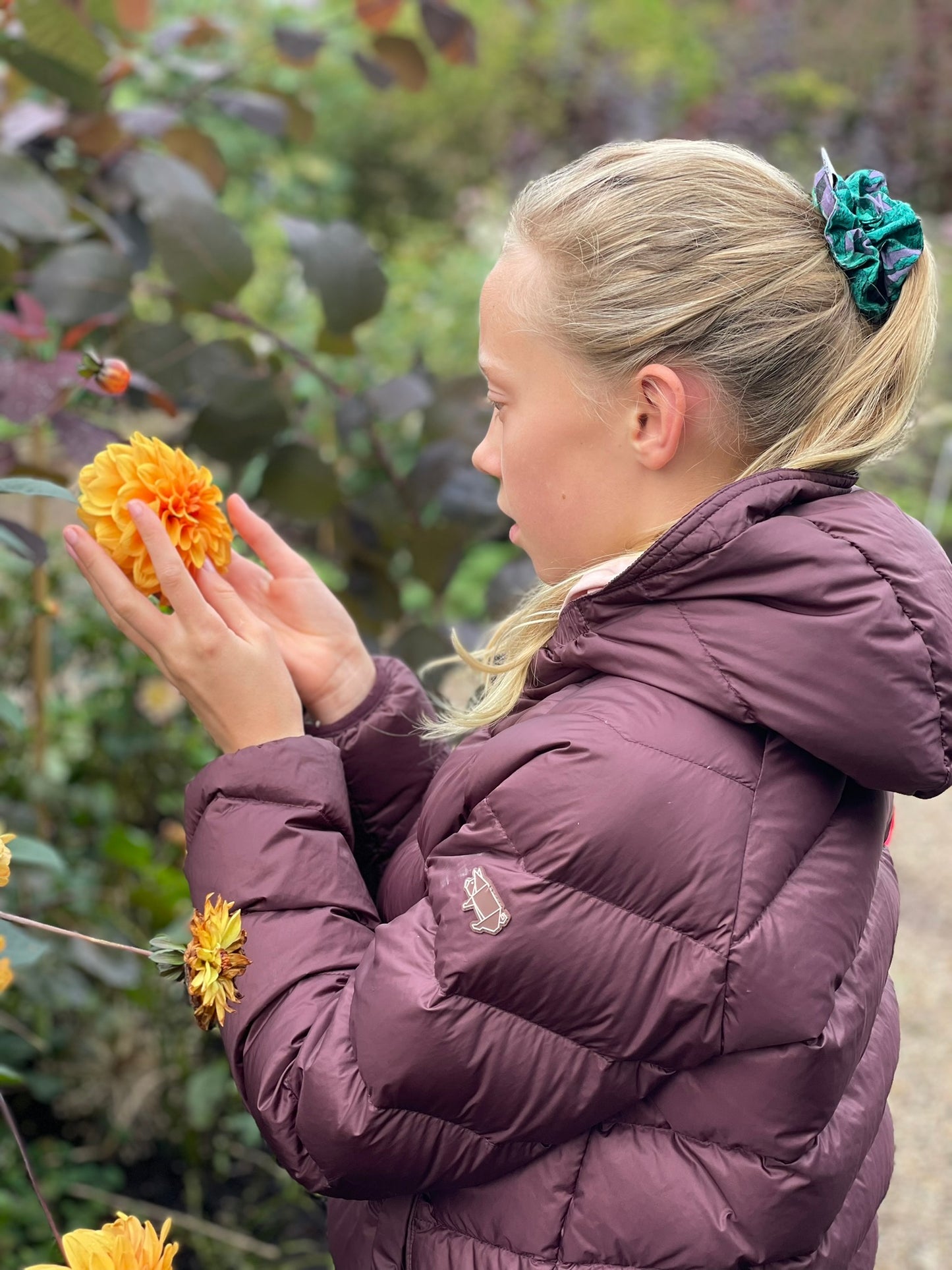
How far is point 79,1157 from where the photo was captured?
1.98m

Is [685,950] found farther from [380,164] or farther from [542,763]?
[380,164]

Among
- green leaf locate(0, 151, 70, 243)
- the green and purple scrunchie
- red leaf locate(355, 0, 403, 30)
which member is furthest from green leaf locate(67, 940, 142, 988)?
red leaf locate(355, 0, 403, 30)

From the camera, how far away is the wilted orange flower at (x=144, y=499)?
3.46ft

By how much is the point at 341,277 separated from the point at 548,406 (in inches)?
28.3

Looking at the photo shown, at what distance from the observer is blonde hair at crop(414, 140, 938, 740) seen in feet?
3.22

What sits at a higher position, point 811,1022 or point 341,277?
point 341,277

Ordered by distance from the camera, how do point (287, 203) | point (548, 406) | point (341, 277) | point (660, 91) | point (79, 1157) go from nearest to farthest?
point (548, 406) < point (341, 277) < point (79, 1157) < point (287, 203) < point (660, 91)

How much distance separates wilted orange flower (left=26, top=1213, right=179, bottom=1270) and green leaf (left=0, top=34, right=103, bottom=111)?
4.48ft

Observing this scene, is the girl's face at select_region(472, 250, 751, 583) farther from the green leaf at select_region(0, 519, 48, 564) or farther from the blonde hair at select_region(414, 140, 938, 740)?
the green leaf at select_region(0, 519, 48, 564)

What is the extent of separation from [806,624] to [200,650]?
0.51 meters

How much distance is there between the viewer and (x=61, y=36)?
1.56 metres

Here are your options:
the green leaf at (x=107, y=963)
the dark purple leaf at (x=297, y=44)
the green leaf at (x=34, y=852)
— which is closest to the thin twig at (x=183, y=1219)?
the green leaf at (x=107, y=963)

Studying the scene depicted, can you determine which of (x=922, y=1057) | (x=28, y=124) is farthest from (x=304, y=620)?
(x=922, y=1057)

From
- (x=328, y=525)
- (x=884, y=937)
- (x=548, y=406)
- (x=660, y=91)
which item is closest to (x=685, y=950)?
(x=884, y=937)
